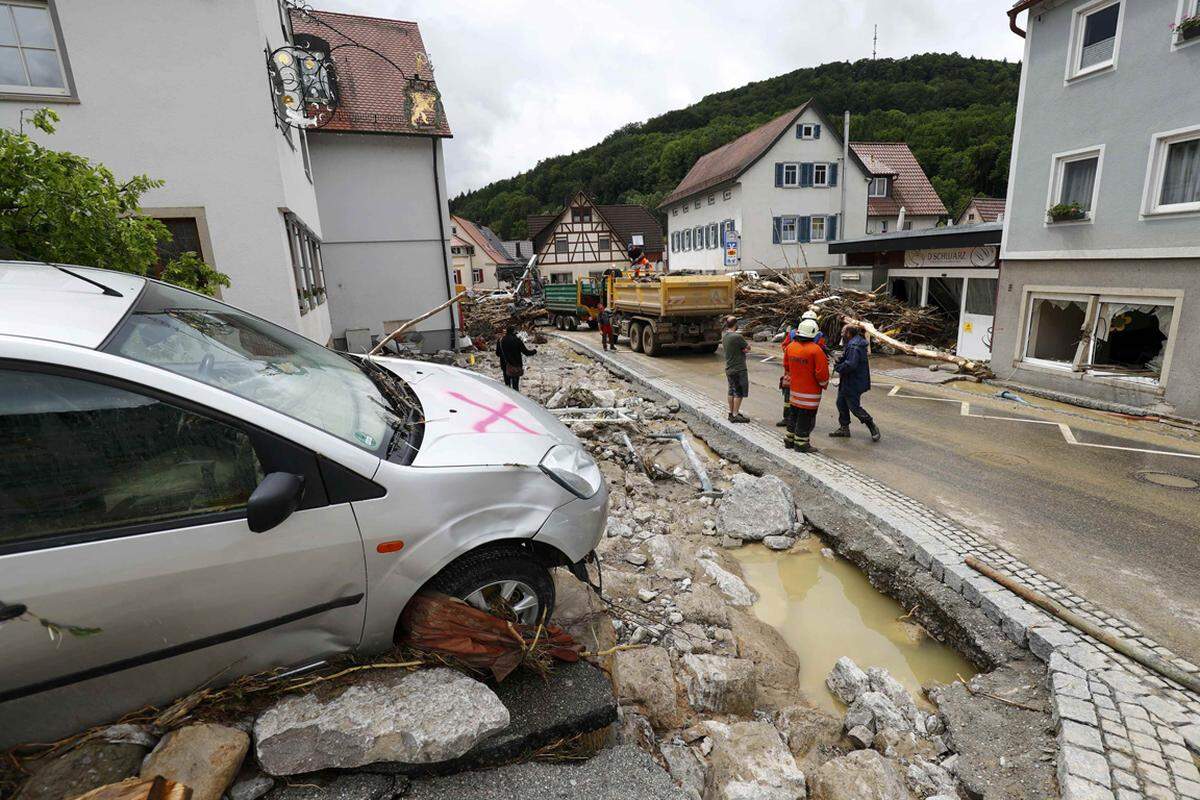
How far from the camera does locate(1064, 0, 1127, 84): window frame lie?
389 inches

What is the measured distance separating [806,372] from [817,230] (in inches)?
939

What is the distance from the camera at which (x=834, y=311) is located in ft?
57.0

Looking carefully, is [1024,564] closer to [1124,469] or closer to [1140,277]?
[1124,469]

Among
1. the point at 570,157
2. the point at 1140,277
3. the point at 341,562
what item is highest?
the point at 570,157

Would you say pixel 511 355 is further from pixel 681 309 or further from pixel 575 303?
pixel 575 303

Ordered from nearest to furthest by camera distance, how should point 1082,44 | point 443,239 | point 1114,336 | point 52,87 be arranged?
point 52,87 → point 1082,44 → point 1114,336 → point 443,239

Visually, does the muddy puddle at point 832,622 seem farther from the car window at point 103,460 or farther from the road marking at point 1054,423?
the road marking at point 1054,423

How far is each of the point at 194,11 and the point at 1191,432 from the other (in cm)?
1534

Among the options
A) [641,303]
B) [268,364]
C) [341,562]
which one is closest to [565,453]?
Answer: [341,562]

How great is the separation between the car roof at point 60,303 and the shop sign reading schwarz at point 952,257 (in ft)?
52.0

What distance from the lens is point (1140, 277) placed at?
9.75 metres

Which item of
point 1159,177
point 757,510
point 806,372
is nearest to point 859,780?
point 757,510

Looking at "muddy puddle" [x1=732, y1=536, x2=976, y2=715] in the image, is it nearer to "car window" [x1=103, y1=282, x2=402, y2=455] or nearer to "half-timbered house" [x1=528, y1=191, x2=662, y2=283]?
"car window" [x1=103, y1=282, x2=402, y2=455]

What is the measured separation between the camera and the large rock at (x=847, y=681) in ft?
12.5
